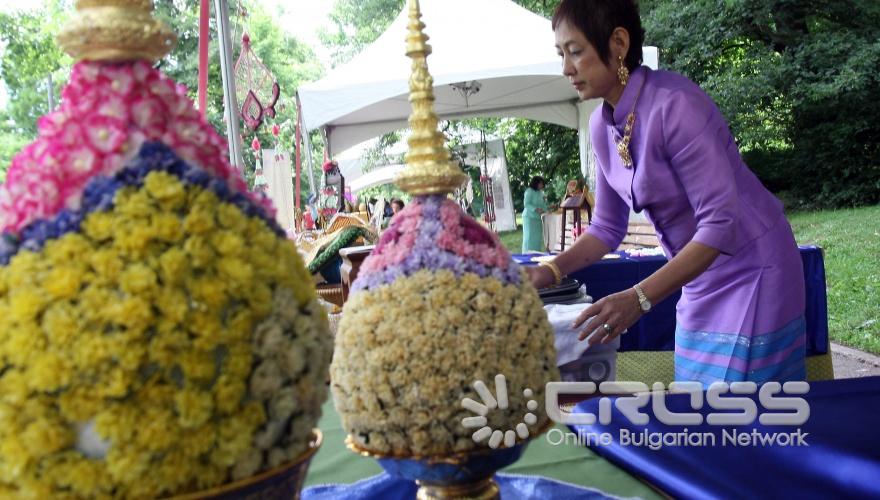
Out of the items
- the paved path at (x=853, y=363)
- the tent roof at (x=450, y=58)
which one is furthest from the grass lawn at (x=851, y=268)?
the tent roof at (x=450, y=58)

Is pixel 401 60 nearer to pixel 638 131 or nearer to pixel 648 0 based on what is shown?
pixel 638 131

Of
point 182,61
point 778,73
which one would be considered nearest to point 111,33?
point 778,73

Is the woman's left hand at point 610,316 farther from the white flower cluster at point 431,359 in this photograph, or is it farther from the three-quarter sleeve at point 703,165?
the white flower cluster at point 431,359

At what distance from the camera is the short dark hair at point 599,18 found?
62.8 inches

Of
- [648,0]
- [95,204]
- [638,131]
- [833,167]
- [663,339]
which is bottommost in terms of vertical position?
[663,339]

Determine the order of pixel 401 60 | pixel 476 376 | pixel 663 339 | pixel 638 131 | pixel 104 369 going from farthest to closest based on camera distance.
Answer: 1. pixel 401 60
2. pixel 663 339
3. pixel 638 131
4. pixel 476 376
5. pixel 104 369

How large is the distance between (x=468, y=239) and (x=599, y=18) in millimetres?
915

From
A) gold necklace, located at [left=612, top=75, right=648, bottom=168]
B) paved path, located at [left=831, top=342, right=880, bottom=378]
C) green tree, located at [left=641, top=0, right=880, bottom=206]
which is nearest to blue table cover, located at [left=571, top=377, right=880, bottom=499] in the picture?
gold necklace, located at [left=612, top=75, right=648, bottom=168]

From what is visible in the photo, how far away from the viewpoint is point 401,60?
23.0 feet

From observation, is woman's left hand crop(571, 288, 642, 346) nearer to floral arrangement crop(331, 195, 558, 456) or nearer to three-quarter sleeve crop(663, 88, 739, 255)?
three-quarter sleeve crop(663, 88, 739, 255)

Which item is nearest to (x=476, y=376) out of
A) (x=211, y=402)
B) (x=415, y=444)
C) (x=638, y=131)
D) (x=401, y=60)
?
(x=415, y=444)

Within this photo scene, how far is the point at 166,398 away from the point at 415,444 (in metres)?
0.30

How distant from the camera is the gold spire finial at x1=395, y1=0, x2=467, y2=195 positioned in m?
0.93

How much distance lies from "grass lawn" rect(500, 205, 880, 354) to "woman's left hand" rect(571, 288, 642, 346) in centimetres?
182
